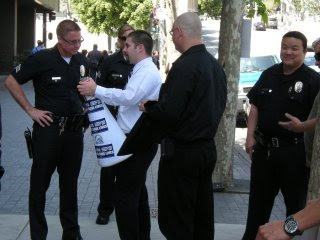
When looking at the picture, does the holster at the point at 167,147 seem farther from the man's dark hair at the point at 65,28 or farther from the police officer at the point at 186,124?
the man's dark hair at the point at 65,28

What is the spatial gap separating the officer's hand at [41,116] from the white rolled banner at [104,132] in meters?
0.35

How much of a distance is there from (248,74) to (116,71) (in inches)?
428

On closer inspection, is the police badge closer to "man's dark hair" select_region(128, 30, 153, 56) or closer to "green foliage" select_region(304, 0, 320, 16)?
"man's dark hair" select_region(128, 30, 153, 56)

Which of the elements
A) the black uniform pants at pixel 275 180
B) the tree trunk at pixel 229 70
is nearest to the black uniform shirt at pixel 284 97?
the black uniform pants at pixel 275 180

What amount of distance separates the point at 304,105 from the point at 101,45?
57500 mm

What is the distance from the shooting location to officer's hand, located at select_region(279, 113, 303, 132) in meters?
4.88

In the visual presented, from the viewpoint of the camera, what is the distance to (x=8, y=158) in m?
10.5

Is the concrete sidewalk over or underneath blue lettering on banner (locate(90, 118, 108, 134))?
underneath

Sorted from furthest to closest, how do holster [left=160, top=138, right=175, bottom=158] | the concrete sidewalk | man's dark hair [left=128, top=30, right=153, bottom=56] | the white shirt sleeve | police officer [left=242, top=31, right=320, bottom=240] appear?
the concrete sidewalk → man's dark hair [left=128, top=30, right=153, bottom=56] → police officer [left=242, top=31, right=320, bottom=240] → the white shirt sleeve → holster [left=160, top=138, right=175, bottom=158]

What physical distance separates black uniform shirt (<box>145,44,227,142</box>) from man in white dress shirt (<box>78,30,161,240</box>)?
0.59 meters

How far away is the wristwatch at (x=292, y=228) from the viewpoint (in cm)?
256

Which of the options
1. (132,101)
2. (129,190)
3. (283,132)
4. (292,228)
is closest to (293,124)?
(283,132)

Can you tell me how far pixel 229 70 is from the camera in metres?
8.47

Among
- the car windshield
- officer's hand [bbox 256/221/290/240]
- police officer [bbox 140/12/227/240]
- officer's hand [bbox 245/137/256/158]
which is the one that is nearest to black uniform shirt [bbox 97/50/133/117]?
officer's hand [bbox 245/137/256/158]
